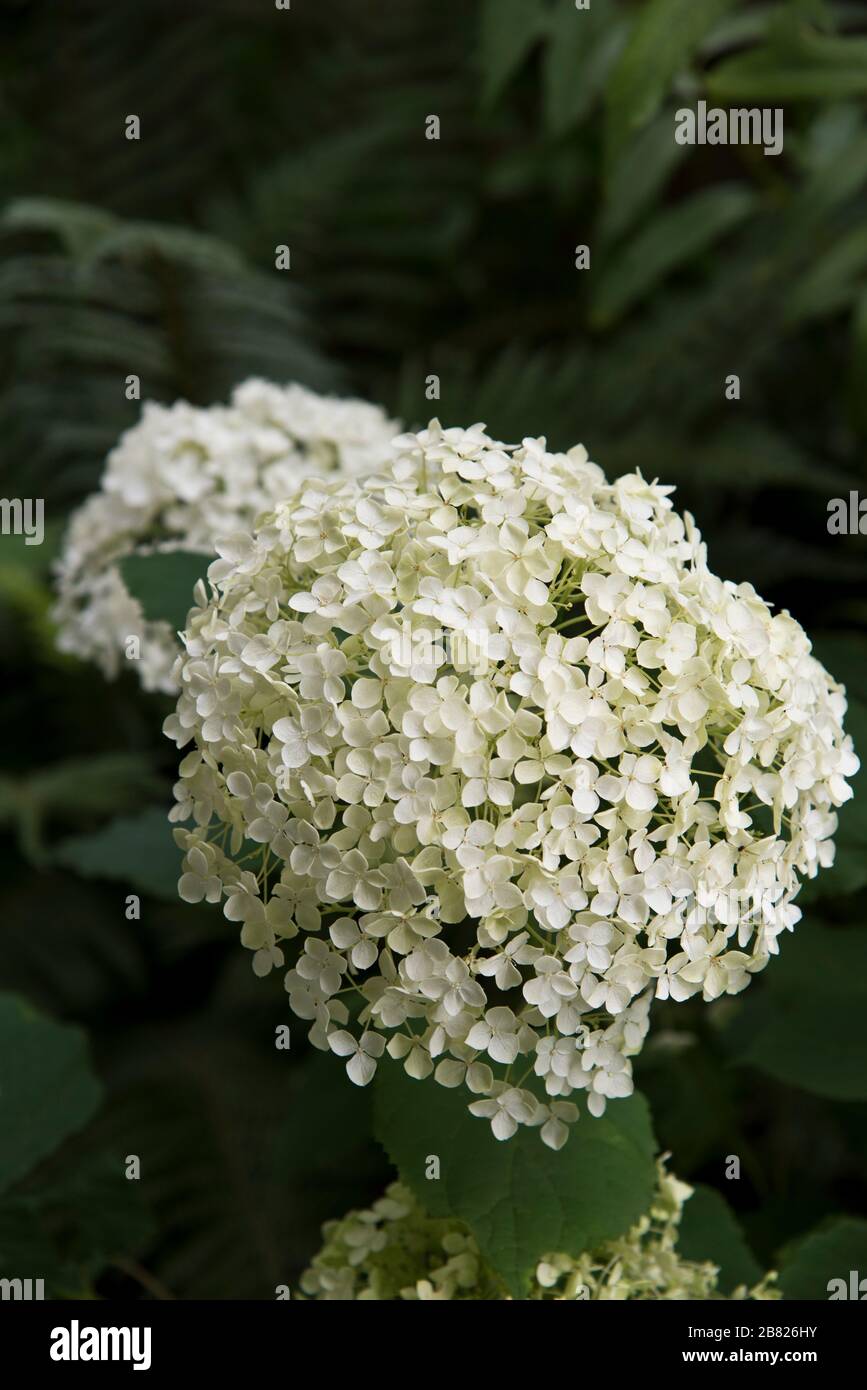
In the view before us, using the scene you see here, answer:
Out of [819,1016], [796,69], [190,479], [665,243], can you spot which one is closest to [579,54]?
[665,243]

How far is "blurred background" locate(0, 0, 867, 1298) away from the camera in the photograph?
1.16 meters

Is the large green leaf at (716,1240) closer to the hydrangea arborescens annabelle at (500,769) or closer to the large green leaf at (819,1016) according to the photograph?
the large green leaf at (819,1016)

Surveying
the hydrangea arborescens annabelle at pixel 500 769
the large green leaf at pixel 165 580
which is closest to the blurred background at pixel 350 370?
the hydrangea arborescens annabelle at pixel 500 769

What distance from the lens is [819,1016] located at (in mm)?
969

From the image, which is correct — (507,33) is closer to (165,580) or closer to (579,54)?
(579,54)

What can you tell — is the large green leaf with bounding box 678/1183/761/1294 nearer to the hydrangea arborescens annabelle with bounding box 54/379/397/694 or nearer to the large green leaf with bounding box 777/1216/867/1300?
the large green leaf with bounding box 777/1216/867/1300

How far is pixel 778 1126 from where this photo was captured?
1.73 m

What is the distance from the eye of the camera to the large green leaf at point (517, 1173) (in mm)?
727

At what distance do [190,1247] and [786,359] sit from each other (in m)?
1.78

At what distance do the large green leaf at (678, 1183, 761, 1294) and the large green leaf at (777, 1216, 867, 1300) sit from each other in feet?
0.20

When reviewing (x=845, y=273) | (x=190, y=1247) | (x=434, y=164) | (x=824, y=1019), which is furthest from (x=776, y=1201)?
(x=434, y=164)

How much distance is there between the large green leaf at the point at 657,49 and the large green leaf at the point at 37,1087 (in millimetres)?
1136

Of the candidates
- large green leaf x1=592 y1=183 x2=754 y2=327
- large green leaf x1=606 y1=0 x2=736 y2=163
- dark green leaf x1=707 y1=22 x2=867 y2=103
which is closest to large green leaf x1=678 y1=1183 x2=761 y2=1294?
large green leaf x1=606 y1=0 x2=736 y2=163

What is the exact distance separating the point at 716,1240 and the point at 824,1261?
10 centimetres
